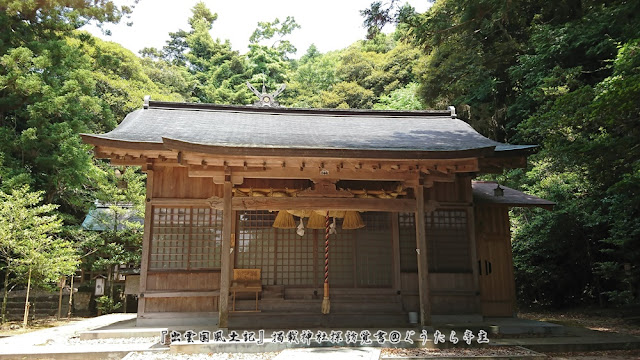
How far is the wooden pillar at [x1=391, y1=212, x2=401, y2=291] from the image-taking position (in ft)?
30.5

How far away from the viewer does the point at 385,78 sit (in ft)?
105

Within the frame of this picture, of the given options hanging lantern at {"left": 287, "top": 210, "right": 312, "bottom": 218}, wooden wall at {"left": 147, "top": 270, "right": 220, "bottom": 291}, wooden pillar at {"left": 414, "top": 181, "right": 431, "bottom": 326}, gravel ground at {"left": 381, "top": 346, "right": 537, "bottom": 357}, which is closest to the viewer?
gravel ground at {"left": 381, "top": 346, "right": 537, "bottom": 357}

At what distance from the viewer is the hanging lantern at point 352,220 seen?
912 cm

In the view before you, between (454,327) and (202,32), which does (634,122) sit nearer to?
(454,327)

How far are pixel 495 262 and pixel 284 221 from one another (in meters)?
5.12

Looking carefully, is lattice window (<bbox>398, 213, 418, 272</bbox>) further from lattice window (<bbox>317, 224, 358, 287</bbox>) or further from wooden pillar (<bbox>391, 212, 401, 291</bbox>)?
lattice window (<bbox>317, 224, 358, 287</bbox>)

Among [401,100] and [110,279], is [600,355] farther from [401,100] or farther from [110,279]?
[401,100]

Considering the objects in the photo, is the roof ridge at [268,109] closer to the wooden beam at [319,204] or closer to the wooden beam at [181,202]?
the wooden beam at [181,202]

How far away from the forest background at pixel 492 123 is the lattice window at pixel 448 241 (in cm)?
296

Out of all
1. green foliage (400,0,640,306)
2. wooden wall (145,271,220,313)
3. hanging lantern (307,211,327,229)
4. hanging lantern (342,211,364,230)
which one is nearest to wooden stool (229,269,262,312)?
wooden wall (145,271,220,313)

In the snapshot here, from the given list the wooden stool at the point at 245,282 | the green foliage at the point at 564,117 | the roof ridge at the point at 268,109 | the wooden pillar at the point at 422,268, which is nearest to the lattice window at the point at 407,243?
the wooden pillar at the point at 422,268

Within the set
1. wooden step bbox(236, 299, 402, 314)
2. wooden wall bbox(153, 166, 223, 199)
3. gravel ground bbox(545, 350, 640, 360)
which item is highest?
wooden wall bbox(153, 166, 223, 199)

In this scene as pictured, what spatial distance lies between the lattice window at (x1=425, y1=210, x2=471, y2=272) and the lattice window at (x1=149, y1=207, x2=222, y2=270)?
476 centimetres

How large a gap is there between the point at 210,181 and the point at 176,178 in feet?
2.39
